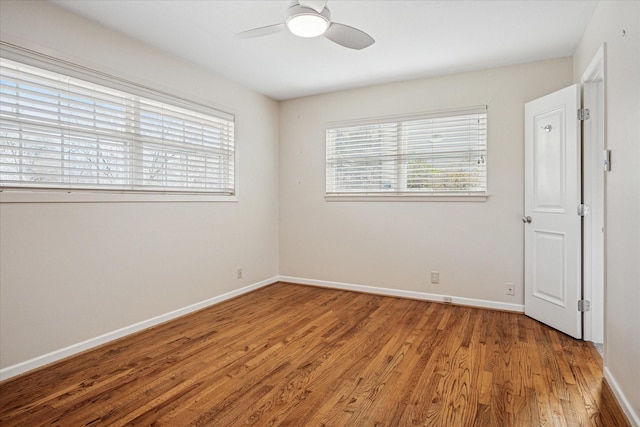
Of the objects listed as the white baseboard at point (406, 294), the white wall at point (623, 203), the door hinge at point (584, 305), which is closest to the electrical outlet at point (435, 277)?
the white baseboard at point (406, 294)

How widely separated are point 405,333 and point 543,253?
1.51 m

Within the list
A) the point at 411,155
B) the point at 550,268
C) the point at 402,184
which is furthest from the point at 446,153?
the point at 550,268

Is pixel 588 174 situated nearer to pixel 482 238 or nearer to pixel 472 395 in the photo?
pixel 482 238

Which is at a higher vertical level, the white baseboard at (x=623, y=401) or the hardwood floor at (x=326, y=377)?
the white baseboard at (x=623, y=401)

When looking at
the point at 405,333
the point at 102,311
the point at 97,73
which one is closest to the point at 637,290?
the point at 405,333

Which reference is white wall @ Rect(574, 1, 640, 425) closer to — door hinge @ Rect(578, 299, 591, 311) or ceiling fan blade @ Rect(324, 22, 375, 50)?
door hinge @ Rect(578, 299, 591, 311)

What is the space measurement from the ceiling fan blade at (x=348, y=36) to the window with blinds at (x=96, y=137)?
1.87 m

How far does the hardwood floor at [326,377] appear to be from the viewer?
1.93 meters

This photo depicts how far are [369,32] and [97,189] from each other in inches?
102

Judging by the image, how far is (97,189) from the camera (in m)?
2.89

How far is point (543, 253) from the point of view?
3.32m

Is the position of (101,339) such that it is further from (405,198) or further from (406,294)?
(405,198)

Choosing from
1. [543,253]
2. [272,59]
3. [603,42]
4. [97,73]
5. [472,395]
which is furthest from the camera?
[272,59]

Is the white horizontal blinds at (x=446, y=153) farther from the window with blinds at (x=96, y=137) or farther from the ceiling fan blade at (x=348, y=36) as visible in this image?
the window with blinds at (x=96, y=137)
